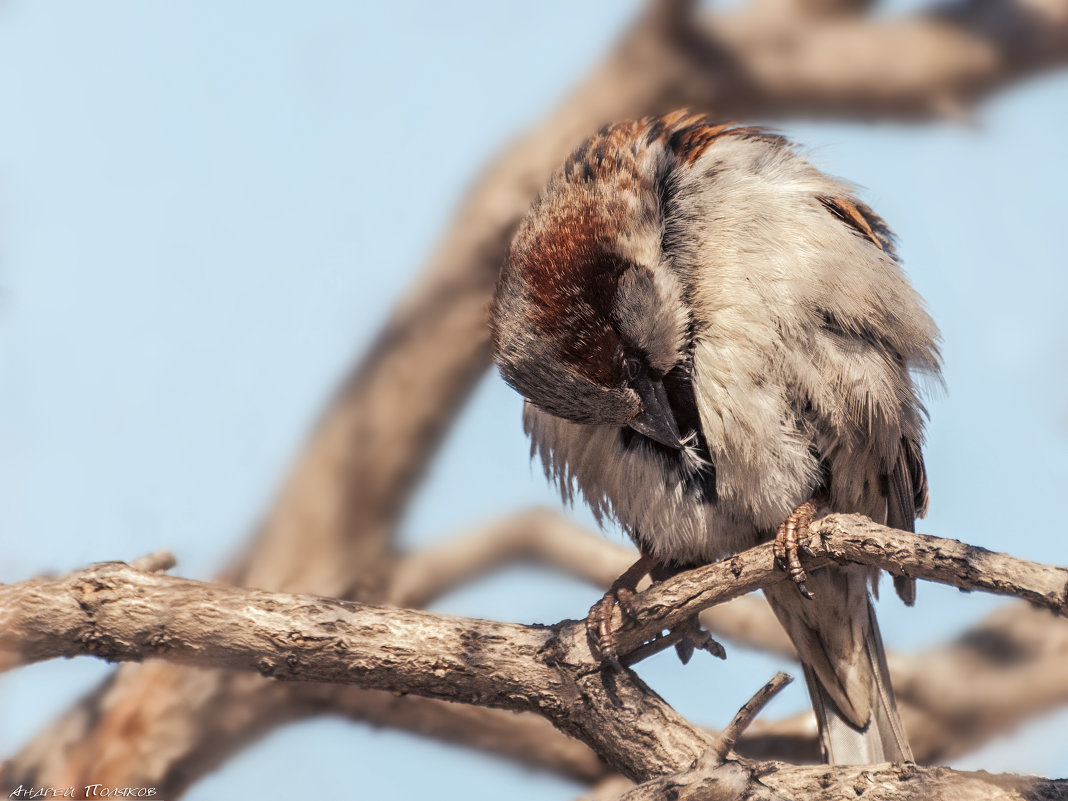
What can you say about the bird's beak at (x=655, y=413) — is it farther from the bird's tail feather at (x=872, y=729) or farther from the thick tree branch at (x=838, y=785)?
the bird's tail feather at (x=872, y=729)

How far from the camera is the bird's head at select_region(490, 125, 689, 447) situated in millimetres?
2859

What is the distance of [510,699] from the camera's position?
300 centimetres

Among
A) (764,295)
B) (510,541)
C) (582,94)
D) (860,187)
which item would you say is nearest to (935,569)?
(764,295)

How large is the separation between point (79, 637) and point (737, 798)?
2008 mm

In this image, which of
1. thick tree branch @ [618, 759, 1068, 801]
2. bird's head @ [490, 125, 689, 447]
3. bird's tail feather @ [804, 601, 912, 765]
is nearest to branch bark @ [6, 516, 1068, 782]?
thick tree branch @ [618, 759, 1068, 801]

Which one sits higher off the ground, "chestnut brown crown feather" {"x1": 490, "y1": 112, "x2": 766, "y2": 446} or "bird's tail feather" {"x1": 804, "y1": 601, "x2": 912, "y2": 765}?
"chestnut brown crown feather" {"x1": 490, "y1": 112, "x2": 766, "y2": 446}

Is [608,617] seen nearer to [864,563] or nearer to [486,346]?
[864,563]

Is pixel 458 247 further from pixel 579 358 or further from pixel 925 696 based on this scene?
pixel 925 696

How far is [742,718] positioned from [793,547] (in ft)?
2.05

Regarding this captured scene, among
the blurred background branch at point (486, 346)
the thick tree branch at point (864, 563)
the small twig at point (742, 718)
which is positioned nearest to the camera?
the thick tree branch at point (864, 563)

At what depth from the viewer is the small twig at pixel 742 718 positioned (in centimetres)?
235

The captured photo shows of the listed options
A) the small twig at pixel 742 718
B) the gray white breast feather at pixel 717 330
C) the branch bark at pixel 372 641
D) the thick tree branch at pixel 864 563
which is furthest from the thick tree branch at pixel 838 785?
the gray white breast feather at pixel 717 330

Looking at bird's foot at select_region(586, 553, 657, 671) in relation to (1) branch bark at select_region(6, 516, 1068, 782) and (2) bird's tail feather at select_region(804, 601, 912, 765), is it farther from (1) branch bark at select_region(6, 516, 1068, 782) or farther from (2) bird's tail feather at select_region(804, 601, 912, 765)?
(2) bird's tail feather at select_region(804, 601, 912, 765)

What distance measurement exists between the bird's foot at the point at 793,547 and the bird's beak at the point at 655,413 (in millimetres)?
414
